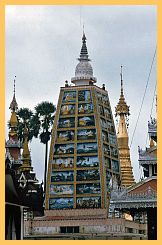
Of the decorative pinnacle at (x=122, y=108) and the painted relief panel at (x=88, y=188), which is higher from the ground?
the decorative pinnacle at (x=122, y=108)

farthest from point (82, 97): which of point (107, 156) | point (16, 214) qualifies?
point (16, 214)

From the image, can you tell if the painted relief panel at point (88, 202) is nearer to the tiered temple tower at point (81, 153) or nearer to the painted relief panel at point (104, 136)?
the tiered temple tower at point (81, 153)

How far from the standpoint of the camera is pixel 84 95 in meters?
55.9

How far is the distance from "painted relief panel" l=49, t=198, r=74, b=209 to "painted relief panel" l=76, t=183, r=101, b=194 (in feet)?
3.41

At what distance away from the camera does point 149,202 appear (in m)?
39.1

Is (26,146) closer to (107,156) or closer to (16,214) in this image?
(107,156)

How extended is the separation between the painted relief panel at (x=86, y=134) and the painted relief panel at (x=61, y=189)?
3951mm

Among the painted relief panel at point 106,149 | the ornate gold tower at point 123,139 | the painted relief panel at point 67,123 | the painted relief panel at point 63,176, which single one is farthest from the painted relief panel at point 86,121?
the ornate gold tower at point 123,139

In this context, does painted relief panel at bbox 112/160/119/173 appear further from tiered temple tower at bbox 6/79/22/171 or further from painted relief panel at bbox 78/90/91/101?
tiered temple tower at bbox 6/79/22/171

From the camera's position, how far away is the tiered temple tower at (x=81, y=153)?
5281cm

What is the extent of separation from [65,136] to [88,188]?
185 inches

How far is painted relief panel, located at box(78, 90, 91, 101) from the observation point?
182ft

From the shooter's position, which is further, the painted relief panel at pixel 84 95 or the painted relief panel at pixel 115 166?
the painted relief panel at pixel 84 95

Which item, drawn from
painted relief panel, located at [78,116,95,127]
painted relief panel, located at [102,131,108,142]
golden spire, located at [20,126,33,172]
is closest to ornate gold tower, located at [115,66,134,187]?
golden spire, located at [20,126,33,172]
